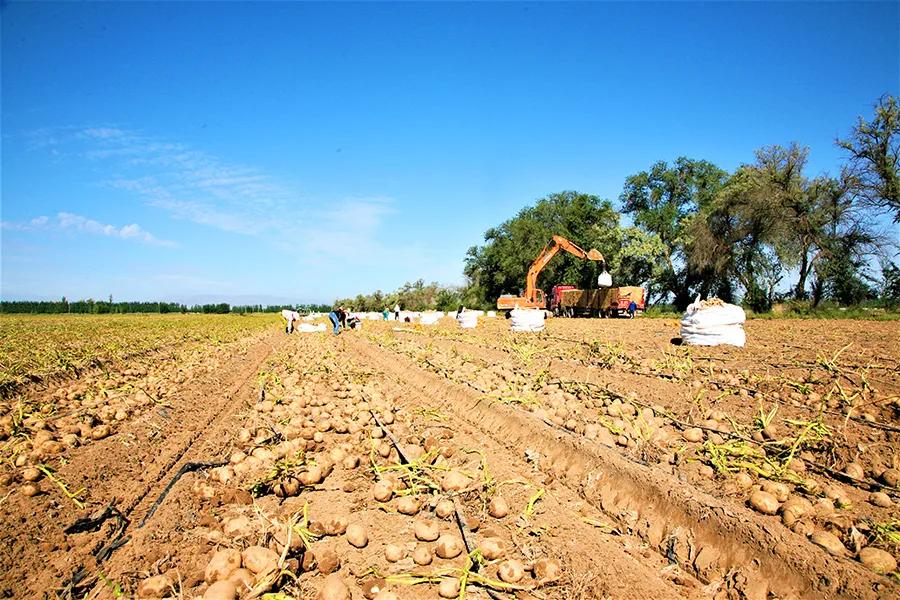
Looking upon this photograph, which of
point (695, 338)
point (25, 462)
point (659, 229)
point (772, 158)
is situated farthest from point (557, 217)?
point (25, 462)

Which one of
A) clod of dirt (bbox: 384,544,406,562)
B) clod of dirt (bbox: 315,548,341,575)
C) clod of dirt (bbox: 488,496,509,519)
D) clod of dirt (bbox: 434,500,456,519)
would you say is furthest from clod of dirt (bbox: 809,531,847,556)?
clod of dirt (bbox: 315,548,341,575)

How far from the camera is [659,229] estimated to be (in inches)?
1622

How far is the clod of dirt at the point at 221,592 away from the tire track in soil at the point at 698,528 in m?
2.52

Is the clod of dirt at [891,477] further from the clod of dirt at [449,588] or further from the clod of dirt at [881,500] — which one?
the clod of dirt at [449,588]

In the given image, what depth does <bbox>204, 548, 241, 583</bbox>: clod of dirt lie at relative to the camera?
241 cm

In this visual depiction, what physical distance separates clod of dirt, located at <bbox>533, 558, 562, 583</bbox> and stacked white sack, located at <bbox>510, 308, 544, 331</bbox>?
44.1 ft

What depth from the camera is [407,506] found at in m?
3.39

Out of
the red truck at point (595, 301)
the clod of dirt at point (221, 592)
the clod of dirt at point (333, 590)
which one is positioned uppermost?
the red truck at point (595, 301)

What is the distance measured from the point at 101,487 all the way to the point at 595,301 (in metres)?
27.1

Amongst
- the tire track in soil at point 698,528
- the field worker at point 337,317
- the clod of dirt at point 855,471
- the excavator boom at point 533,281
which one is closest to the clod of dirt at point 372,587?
the tire track in soil at point 698,528

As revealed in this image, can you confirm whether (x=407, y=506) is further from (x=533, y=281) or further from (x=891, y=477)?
(x=533, y=281)

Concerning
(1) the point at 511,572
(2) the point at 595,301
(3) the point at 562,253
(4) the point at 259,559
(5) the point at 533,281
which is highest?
(3) the point at 562,253

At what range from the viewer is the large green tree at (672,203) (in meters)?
37.1

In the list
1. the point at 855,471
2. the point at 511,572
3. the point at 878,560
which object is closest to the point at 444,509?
the point at 511,572
